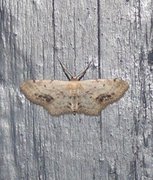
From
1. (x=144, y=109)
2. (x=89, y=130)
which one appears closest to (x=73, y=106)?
(x=89, y=130)

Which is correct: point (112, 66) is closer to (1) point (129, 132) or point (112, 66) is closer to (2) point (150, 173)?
(1) point (129, 132)

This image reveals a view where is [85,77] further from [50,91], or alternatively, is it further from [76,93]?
[50,91]

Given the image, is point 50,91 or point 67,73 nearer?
point 67,73

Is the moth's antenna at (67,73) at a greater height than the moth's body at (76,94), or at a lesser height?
greater

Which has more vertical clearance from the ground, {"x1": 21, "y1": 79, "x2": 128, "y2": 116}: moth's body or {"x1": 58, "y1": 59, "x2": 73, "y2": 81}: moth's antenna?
{"x1": 58, "y1": 59, "x2": 73, "y2": 81}: moth's antenna

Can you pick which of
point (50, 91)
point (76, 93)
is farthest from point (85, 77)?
point (50, 91)
